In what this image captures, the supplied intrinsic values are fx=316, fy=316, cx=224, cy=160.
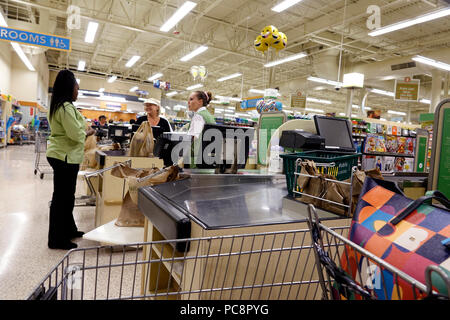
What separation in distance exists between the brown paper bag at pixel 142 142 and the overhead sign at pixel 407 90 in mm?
12166

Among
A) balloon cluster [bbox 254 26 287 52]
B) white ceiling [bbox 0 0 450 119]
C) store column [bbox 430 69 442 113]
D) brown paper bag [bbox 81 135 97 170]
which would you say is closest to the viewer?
brown paper bag [bbox 81 135 97 170]

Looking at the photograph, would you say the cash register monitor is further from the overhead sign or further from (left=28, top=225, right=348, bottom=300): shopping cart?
the overhead sign

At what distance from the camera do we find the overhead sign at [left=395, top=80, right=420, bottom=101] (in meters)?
12.7

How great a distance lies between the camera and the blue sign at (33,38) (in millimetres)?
9078

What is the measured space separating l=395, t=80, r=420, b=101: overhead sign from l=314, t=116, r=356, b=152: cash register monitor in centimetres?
1167

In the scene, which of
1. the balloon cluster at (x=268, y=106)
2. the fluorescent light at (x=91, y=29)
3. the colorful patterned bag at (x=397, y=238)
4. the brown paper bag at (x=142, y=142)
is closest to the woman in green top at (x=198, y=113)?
the brown paper bag at (x=142, y=142)

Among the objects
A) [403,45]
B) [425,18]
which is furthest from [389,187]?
[403,45]

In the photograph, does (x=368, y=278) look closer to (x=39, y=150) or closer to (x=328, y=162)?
(x=328, y=162)

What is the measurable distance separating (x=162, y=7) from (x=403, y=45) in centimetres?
997

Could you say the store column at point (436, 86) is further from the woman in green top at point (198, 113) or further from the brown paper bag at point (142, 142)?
the brown paper bag at point (142, 142)

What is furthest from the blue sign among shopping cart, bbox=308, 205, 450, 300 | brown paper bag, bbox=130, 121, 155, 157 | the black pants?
shopping cart, bbox=308, 205, 450, 300

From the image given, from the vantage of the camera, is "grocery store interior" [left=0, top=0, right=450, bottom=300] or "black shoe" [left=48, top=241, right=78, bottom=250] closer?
"grocery store interior" [left=0, top=0, right=450, bottom=300]

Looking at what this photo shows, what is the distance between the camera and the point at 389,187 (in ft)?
2.97
